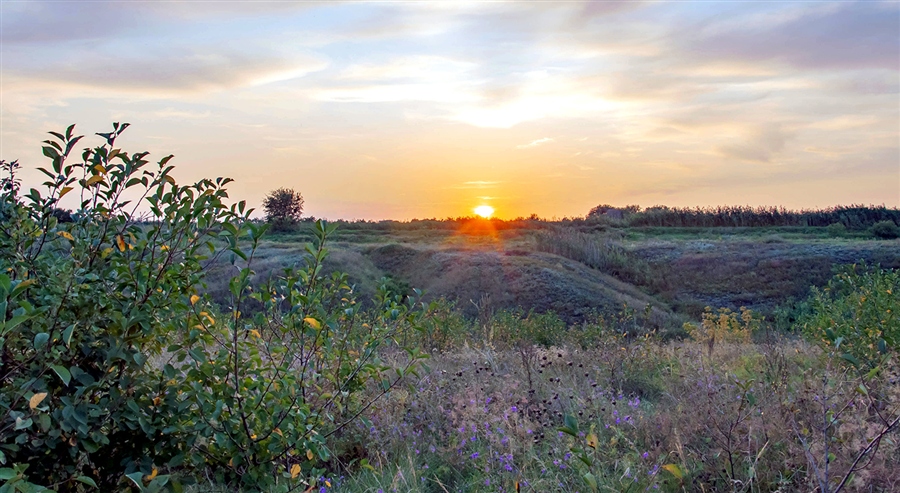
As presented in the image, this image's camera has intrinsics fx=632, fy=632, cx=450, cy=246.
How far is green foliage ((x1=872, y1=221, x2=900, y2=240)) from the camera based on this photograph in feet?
104

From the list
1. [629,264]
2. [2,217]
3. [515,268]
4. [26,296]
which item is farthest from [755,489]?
[629,264]

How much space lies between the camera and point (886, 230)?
32.1 metres

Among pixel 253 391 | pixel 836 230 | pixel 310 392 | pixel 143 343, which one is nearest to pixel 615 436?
pixel 310 392

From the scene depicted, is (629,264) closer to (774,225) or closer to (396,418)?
(774,225)

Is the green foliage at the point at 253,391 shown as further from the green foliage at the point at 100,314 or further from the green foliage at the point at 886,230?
the green foliage at the point at 886,230

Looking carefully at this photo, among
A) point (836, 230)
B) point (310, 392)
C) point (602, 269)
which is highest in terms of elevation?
point (836, 230)

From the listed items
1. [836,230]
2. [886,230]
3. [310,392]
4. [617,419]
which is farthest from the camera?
[836,230]

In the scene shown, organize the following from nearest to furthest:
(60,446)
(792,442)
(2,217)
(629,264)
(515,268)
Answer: (60,446) < (2,217) < (792,442) < (515,268) < (629,264)

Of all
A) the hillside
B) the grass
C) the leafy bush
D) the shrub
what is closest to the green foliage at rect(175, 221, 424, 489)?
the leafy bush

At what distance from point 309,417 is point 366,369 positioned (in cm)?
35

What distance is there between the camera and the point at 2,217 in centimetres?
297

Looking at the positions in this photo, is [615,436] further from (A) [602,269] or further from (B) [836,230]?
(B) [836,230]

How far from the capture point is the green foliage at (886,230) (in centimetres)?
3173

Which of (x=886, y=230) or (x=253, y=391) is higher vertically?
(x=886, y=230)
